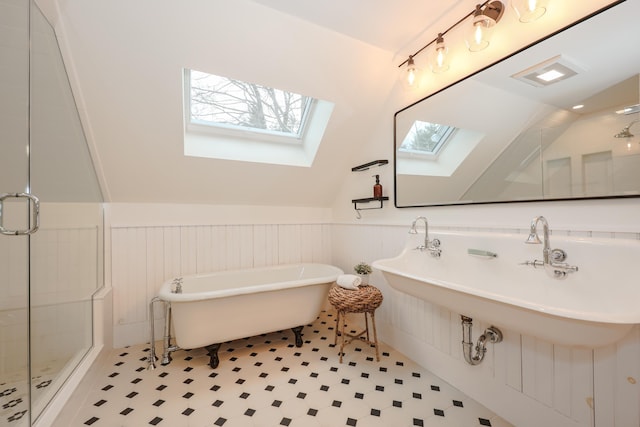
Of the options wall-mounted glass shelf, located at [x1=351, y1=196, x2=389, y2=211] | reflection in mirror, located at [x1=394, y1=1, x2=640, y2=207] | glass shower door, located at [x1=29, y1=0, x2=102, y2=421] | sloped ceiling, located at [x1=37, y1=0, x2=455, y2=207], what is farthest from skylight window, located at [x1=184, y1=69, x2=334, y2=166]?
reflection in mirror, located at [x1=394, y1=1, x2=640, y2=207]

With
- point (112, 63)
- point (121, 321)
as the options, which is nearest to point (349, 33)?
point (112, 63)

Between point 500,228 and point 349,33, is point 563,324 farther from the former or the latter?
point 349,33

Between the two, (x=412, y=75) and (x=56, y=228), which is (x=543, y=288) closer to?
(x=412, y=75)

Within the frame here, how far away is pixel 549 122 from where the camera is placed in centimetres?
135

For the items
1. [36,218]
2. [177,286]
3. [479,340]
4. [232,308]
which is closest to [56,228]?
[36,218]

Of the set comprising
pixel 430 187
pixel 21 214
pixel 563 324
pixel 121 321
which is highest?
pixel 430 187

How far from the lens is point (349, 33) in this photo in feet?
6.07

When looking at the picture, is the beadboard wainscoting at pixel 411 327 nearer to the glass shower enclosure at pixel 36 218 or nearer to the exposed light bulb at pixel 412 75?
the glass shower enclosure at pixel 36 218

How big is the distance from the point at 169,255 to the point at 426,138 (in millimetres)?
2499

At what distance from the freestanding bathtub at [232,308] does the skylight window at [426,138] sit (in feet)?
4.16

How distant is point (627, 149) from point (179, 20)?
2.29 m

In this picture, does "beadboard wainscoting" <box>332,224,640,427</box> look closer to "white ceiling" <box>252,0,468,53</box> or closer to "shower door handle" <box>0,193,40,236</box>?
"white ceiling" <box>252,0,468,53</box>

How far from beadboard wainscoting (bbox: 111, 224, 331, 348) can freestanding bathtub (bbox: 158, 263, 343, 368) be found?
24cm

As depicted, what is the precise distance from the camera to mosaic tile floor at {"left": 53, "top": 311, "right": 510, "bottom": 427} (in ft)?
5.03
